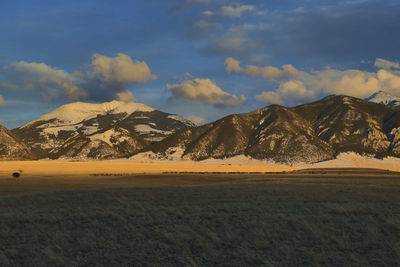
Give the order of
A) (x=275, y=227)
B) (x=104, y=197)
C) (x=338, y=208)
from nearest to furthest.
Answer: (x=275, y=227) → (x=338, y=208) → (x=104, y=197)

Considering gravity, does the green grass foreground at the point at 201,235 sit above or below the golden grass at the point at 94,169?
below

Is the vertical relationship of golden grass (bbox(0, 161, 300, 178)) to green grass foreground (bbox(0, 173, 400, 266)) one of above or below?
above

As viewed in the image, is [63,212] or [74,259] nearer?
[74,259]

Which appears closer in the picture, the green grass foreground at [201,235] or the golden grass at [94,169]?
the green grass foreground at [201,235]

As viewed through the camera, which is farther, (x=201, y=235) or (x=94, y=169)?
(x=94, y=169)

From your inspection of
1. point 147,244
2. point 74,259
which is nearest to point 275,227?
point 147,244

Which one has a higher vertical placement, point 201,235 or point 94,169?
point 94,169

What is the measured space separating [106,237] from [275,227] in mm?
9158

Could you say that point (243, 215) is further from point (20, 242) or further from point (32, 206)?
point (32, 206)

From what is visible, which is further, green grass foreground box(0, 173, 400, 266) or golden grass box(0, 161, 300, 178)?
golden grass box(0, 161, 300, 178)

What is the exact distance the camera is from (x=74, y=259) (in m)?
16.6

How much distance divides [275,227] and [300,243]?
109 inches

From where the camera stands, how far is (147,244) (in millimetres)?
18750

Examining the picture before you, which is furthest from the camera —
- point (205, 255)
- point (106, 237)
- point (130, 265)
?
point (106, 237)
